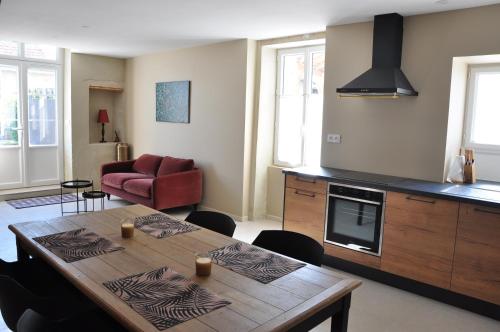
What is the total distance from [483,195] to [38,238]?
10.6 feet

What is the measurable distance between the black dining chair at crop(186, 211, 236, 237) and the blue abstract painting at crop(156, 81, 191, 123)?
365 cm

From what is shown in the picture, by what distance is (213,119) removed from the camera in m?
5.87

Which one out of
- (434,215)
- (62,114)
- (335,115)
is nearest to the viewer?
(434,215)

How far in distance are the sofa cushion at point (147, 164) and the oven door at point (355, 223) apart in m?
3.57

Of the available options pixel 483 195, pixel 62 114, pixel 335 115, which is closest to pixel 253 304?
pixel 483 195

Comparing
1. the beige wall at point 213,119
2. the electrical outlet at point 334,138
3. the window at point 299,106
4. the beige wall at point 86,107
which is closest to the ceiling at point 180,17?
the beige wall at point 213,119

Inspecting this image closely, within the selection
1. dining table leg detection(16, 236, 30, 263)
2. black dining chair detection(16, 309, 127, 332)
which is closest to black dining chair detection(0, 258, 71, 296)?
dining table leg detection(16, 236, 30, 263)

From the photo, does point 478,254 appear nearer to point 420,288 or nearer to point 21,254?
point 420,288

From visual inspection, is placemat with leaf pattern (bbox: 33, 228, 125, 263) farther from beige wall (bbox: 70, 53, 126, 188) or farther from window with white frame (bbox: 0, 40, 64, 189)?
window with white frame (bbox: 0, 40, 64, 189)

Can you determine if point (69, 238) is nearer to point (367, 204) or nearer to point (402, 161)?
point (367, 204)

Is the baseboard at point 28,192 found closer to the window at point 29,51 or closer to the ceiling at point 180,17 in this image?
the window at point 29,51

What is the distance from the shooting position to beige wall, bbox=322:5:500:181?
359cm

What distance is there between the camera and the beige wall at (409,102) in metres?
3.59

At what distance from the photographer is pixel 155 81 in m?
6.93
